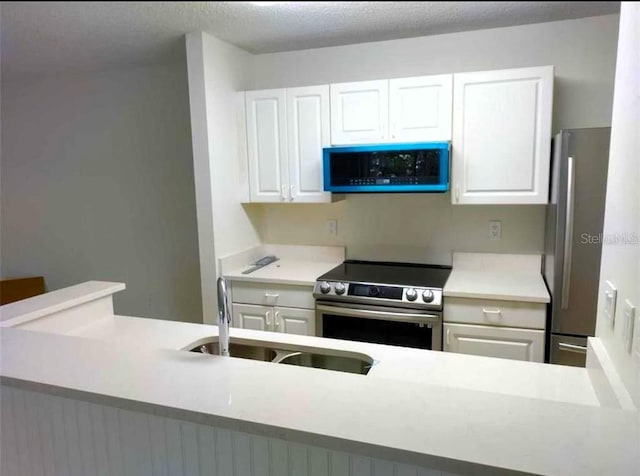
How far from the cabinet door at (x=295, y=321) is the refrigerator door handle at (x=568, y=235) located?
1.37 m

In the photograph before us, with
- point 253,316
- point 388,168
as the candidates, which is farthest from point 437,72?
point 253,316

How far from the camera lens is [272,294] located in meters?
2.80

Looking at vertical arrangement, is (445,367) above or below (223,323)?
below

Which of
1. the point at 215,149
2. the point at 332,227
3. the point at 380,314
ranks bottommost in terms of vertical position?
the point at 380,314

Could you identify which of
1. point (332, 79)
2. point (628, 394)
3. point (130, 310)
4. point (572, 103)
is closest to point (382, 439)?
point (628, 394)

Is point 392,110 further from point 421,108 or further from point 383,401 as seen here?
point 383,401

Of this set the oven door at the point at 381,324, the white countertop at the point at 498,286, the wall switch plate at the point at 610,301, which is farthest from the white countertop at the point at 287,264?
the wall switch plate at the point at 610,301

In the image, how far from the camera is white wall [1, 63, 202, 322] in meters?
3.43

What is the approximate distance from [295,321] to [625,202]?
6.64ft

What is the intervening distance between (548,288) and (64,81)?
3.85m

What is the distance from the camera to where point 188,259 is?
3512mm

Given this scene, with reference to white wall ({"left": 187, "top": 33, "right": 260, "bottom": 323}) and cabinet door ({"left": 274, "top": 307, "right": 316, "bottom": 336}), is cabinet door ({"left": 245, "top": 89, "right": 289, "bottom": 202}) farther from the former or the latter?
cabinet door ({"left": 274, "top": 307, "right": 316, "bottom": 336})

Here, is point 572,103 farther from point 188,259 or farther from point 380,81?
point 188,259

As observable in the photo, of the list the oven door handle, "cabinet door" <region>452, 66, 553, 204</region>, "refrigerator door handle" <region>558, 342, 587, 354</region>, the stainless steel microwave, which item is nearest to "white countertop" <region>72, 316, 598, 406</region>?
the oven door handle
